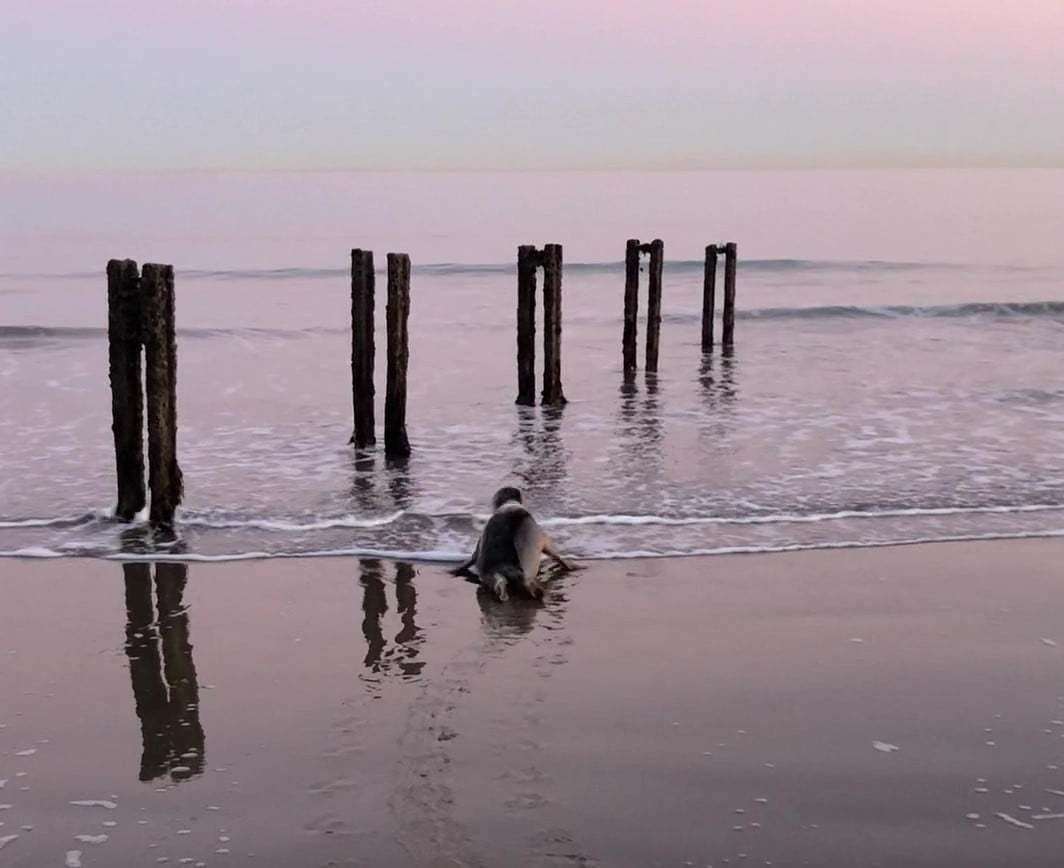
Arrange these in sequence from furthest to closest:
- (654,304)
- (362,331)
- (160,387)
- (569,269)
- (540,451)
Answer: (569,269)
(654,304)
(540,451)
(362,331)
(160,387)

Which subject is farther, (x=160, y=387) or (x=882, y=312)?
(x=882, y=312)

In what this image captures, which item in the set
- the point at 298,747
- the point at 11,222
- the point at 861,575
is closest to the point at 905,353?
the point at 861,575

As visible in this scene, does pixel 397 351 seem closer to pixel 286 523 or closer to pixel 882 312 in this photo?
pixel 286 523

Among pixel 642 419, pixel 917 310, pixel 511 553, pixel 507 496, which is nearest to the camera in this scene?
pixel 511 553

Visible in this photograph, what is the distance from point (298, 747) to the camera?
562 centimetres

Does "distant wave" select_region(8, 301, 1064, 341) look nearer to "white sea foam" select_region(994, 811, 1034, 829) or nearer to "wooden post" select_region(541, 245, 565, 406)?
"wooden post" select_region(541, 245, 565, 406)

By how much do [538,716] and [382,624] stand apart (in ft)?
5.61

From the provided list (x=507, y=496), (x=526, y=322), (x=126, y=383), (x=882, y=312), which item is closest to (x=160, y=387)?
(x=126, y=383)

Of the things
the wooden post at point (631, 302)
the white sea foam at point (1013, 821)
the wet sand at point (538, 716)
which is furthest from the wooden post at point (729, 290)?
the white sea foam at point (1013, 821)

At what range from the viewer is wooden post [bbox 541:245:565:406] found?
52.7 feet

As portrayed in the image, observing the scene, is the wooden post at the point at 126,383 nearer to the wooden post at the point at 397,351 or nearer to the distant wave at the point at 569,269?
the wooden post at the point at 397,351

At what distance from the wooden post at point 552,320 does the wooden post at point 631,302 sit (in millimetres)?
2254

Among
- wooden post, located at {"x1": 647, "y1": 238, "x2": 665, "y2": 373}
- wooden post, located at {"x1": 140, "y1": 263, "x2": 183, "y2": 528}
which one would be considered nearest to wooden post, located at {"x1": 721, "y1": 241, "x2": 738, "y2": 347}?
wooden post, located at {"x1": 647, "y1": 238, "x2": 665, "y2": 373}

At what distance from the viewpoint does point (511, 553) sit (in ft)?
27.1
